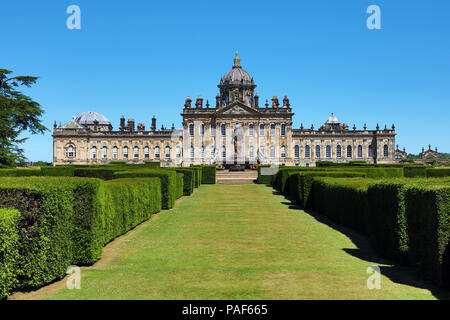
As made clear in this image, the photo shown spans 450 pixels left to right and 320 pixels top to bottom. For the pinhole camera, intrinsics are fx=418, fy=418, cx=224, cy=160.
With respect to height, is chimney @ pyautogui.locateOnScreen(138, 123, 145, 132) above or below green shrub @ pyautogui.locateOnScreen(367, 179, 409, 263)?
above

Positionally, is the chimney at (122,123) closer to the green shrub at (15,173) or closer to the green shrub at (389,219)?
the green shrub at (15,173)

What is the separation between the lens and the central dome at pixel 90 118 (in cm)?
8362

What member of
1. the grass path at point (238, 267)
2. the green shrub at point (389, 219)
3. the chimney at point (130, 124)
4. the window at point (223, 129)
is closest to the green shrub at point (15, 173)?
the grass path at point (238, 267)

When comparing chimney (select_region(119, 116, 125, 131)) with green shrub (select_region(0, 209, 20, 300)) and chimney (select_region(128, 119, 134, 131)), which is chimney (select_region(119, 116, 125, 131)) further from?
green shrub (select_region(0, 209, 20, 300))

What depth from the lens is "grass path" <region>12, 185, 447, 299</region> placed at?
19.5 feet

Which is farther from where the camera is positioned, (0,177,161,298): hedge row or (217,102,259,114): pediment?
(217,102,259,114): pediment

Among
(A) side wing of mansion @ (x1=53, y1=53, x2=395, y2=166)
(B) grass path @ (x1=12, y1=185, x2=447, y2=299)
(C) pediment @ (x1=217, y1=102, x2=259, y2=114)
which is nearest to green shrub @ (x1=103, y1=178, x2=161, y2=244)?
(B) grass path @ (x1=12, y1=185, x2=447, y2=299)

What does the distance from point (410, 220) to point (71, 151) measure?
223ft

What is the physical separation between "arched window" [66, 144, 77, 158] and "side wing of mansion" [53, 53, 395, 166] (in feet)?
0.25

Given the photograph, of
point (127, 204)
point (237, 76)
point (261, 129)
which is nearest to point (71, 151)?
point (237, 76)

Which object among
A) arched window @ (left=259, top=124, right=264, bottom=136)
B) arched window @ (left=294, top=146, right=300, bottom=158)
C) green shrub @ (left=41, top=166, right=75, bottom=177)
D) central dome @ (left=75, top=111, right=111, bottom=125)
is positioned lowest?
green shrub @ (left=41, top=166, right=75, bottom=177)

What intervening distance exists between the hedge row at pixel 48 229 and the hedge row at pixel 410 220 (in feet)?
18.7
